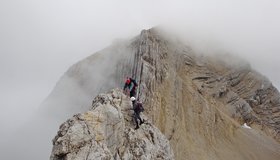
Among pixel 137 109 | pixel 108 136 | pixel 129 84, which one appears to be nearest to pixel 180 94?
pixel 129 84

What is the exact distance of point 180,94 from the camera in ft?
260

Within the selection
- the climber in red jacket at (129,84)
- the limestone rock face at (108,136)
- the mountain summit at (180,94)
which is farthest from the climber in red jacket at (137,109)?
the mountain summit at (180,94)

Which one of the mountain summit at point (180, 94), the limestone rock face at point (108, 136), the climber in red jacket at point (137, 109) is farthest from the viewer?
the mountain summit at point (180, 94)

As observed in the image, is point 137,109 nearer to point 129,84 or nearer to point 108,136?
point 108,136

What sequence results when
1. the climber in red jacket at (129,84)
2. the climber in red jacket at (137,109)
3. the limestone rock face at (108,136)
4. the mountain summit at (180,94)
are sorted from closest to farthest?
the limestone rock face at (108,136) < the climber in red jacket at (137,109) < the climber in red jacket at (129,84) < the mountain summit at (180,94)

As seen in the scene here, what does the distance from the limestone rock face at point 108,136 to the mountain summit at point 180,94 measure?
18.2 metres

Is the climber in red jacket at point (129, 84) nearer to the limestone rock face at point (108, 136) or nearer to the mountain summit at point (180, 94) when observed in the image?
the limestone rock face at point (108, 136)

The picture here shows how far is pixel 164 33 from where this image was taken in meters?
85.2

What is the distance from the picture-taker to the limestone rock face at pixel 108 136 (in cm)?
3422

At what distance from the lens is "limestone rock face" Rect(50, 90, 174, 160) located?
112ft

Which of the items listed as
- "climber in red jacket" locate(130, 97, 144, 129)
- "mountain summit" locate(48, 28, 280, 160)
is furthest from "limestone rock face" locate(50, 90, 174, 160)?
"mountain summit" locate(48, 28, 280, 160)

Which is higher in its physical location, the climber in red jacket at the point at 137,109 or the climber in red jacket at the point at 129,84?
the climber in red jacket at the point at 129,84

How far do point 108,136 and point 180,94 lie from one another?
43443 mm

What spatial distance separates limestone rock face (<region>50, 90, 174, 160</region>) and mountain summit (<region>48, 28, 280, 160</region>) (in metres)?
18.2
